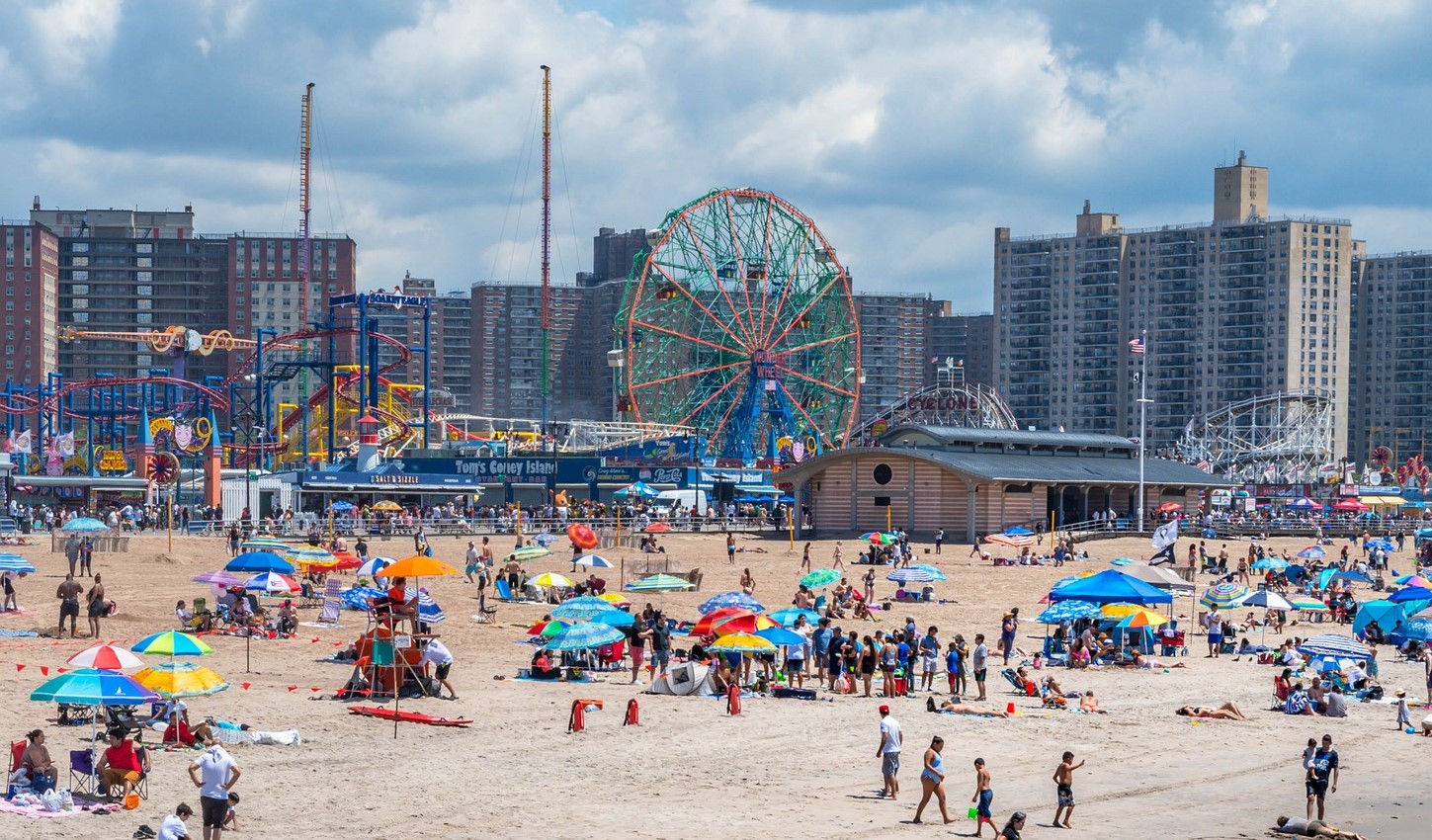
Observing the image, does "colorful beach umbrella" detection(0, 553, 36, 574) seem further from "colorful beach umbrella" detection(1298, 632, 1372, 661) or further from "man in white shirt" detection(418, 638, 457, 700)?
"colorful beach umbrella" detection(1298, 632, 1372, 661)

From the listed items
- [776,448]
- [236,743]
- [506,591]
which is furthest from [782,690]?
[776,448]

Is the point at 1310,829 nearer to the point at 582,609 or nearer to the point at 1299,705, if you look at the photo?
the point at 1299,705

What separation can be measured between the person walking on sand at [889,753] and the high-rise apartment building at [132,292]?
16167cm

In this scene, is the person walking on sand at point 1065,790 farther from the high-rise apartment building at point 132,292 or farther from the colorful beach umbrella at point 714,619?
the high-rise apartment building at point 132,292

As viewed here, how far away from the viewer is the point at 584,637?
28406mm

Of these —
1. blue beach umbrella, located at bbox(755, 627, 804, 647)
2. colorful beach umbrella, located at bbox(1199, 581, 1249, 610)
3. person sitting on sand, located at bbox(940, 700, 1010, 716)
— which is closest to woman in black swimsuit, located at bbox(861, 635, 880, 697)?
blue beach umbrella, located at bbox(755, 627, 804, 647)

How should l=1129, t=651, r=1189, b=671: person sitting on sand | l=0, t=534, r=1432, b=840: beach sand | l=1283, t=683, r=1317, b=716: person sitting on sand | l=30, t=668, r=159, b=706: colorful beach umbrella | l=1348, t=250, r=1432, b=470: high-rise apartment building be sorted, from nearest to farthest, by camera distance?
l=0, t=534, r=1432, b=840: beach sand, l=30, t=668, r=159, b=706: colorful beach umbrella, l=1283, t=683, r=1317, b=716: person sitting on sand, l=1129, t=651, r=1189, b=671: person sitting on sand, l=1348, t=250, r=1432, b=470: high-rise apartment building

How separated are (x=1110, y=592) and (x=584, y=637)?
10.8 metres

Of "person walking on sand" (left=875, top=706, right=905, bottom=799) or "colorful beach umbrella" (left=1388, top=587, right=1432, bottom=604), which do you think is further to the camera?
"colorful beach umbrella" (left=1388, top=587, right=1432, bottom=604)

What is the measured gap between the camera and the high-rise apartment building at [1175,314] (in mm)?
167125

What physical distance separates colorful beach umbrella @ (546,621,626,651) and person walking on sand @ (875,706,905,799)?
8.30 meters

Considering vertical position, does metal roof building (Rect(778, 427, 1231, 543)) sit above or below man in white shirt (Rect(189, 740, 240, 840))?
above

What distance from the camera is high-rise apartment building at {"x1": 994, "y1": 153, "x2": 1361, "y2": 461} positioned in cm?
16712

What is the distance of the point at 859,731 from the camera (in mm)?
25375
